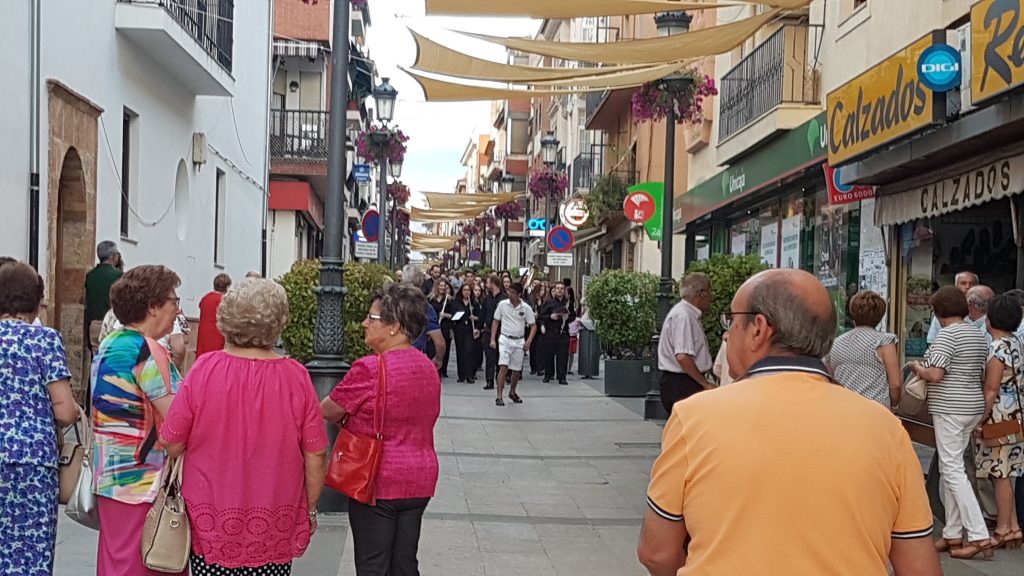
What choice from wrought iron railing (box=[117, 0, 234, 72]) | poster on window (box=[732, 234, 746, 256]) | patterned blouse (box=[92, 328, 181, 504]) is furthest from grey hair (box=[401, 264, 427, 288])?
poster on window (box=[732, 234, 746, 256])

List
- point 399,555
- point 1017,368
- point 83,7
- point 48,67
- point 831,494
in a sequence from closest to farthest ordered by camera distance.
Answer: point 831,494 → point 399,555 → point 1017,368 → point 48,67 → point 83,7

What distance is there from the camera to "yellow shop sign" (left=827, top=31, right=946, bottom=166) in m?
10.5

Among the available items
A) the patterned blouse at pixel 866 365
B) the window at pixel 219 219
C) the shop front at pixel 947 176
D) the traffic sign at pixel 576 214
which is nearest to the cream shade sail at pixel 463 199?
the traffic sign at pixel 576 214

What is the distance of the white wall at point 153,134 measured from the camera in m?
11.5

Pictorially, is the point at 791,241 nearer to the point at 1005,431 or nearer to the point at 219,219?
the point at 219,219

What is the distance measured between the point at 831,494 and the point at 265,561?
8.14ft

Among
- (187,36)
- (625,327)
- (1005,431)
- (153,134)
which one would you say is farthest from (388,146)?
(1005,431)

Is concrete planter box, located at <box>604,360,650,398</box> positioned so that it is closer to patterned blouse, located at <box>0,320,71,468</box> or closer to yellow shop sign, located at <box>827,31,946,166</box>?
yellow shop sign, located at <box>827,31,946,166</box>

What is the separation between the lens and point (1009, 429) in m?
8.05

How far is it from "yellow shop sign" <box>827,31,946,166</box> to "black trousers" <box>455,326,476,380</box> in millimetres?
9505

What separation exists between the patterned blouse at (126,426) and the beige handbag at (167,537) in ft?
1.04

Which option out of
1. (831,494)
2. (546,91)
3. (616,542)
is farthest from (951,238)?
(831,494)

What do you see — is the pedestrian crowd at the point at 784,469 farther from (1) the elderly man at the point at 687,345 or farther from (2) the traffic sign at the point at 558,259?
(2) the traffic sign at the point at 558,259

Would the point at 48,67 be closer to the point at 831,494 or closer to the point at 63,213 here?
the point at 63,213
